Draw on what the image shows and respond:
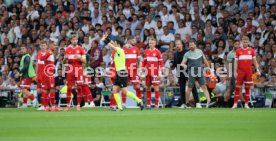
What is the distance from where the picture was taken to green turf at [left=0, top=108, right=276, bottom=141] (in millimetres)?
13814

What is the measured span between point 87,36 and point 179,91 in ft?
16.0

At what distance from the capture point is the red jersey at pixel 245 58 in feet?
84.6

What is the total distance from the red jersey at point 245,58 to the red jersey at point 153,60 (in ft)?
8.87

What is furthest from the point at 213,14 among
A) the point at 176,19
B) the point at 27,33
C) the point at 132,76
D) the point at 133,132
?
the point at 133,132

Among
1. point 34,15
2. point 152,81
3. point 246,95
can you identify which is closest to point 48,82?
point 152,81

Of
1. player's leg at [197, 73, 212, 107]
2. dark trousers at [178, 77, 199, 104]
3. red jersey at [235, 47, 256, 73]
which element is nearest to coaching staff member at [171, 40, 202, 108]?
dark trousers at [178, 77, 199, 104]

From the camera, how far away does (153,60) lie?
26750 mm

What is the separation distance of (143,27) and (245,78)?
678cm

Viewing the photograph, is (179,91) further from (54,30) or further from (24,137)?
(24,137)

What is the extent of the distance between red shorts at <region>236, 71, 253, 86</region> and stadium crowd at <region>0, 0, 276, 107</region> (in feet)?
6.64

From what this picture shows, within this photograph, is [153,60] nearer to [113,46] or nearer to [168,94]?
[168,94]

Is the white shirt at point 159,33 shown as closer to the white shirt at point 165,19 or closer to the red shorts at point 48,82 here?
the white shirt at point 165,19

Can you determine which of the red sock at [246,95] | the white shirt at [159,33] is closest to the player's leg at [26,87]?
the white shirt at [159,33]

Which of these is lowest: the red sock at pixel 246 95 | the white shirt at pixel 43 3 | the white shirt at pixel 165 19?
the red sock at pixel 246 95
